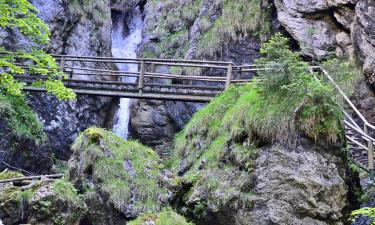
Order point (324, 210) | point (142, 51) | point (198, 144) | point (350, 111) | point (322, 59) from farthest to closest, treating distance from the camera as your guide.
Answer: point (142, 51), point (322, 59), point (350, 111), point (198, 144), point (324, 210)

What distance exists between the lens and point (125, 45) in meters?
21.1

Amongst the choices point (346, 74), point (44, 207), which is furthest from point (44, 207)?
point (346, 74)

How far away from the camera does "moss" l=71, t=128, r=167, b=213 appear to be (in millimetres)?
7961

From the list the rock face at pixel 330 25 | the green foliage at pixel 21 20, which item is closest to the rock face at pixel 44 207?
the green foliage at pixel 21 20

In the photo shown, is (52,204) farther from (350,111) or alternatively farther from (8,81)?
(350,111)

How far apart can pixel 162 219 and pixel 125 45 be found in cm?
1476

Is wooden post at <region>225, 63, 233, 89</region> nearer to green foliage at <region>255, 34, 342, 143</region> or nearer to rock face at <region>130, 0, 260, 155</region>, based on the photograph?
rock face at <region>130, 0, 260, 155</region>

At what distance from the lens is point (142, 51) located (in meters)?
19.2

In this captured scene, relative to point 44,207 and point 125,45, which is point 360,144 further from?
point 125,45

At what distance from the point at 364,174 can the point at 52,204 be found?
6.41 metres

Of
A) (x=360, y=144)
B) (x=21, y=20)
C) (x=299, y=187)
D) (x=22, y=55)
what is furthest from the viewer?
(x=360, y=144)

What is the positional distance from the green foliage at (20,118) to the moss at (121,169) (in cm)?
526

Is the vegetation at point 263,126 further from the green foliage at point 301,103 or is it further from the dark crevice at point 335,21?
the dark crevice at point 335,21

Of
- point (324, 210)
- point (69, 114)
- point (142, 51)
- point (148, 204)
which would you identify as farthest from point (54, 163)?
point (324, 210)
